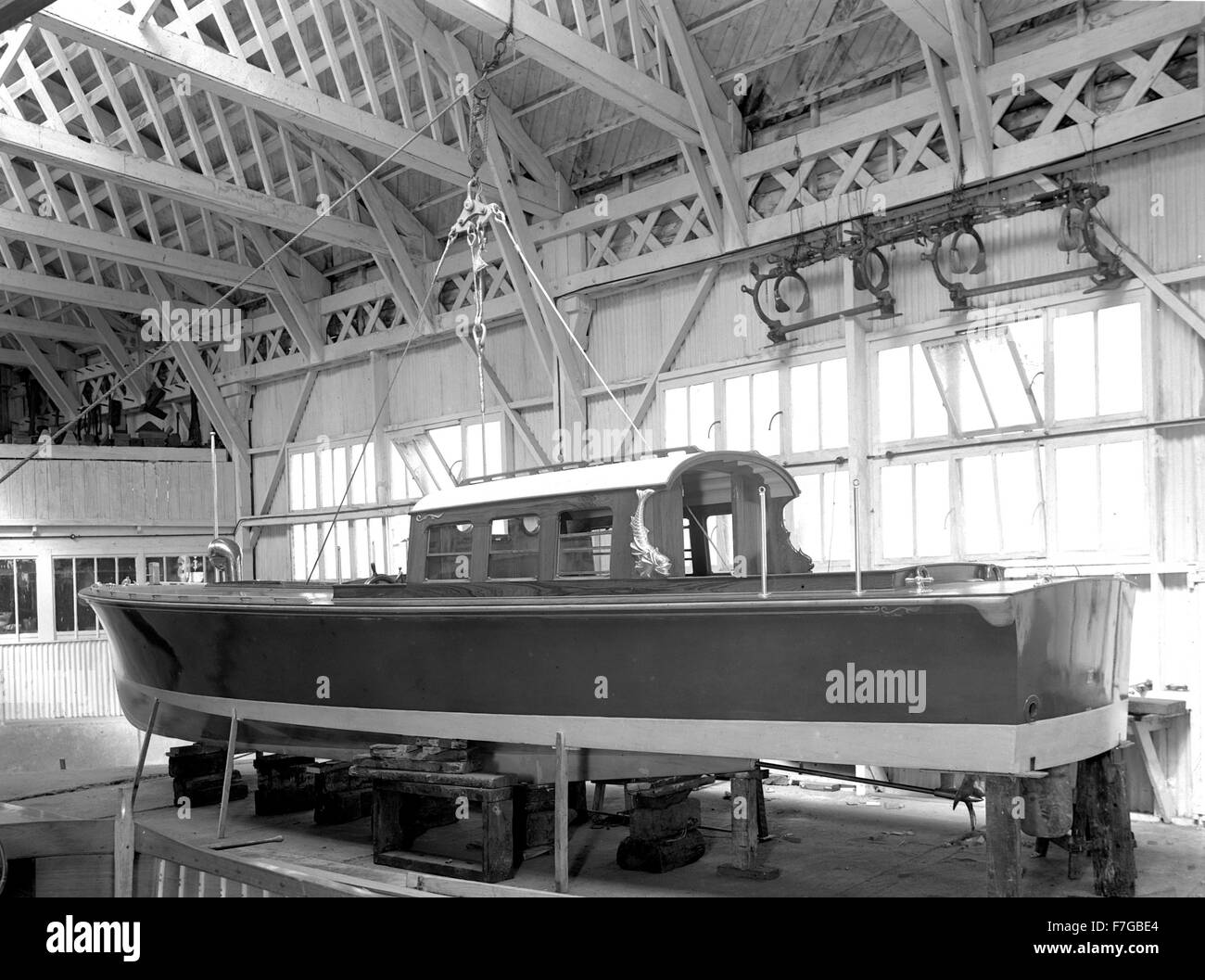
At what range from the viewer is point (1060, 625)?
5242 mm

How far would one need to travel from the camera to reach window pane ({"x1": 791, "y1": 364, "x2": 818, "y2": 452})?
10.3 meters

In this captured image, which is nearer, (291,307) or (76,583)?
(291,307)

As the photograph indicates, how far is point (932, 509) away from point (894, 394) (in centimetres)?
110

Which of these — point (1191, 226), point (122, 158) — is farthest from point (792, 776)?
point (122, 158)

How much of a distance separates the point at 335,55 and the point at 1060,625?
31.7 ft


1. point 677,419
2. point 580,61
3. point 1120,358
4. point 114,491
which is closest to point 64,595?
point 114,491

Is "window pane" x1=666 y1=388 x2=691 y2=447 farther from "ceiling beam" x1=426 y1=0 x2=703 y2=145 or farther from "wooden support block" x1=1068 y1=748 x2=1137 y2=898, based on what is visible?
"wooden support block" x1=1068 y1=748 x2=1137 y2=898

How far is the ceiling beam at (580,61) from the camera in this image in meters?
8.72

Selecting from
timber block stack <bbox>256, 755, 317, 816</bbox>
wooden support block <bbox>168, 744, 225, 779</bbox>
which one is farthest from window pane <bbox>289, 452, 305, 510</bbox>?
timber block stack <bbox>256, 755, 317, 816</bbox>

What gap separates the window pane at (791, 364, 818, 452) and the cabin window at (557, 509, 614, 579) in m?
4.22

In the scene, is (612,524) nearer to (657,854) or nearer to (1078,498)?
(657,854)

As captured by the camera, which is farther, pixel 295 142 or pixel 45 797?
pixel 295 142

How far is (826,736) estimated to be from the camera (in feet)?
17.7
